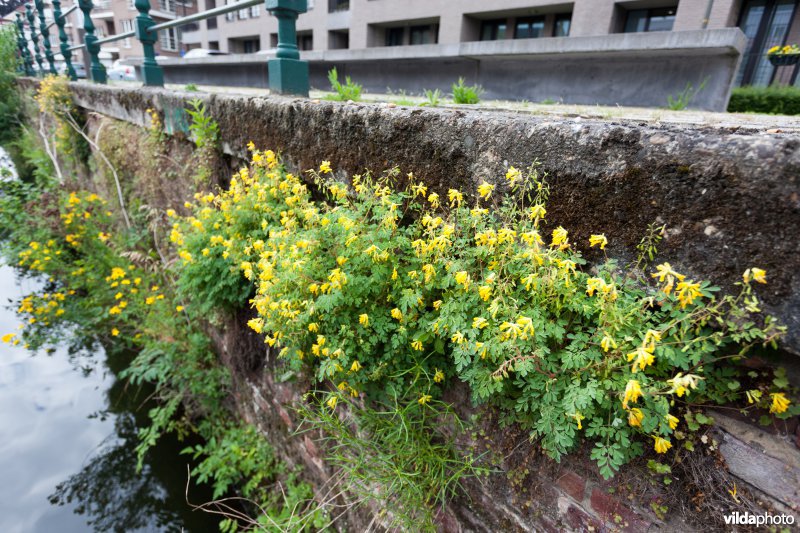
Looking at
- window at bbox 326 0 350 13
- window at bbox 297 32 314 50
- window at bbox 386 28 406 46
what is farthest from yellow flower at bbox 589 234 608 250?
window at bbox 297 32 314 50

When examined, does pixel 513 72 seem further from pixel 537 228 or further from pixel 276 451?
pixel 276 451

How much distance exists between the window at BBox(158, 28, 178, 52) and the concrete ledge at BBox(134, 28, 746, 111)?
113ft

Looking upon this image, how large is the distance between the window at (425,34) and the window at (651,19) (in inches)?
300

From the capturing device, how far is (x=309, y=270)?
182cm

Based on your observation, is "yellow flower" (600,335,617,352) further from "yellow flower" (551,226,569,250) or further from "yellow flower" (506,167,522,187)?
"yellow flower" (506,167,522,187)

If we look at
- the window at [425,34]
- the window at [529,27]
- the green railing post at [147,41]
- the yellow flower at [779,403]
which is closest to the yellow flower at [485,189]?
the yellow flower at [779,403]

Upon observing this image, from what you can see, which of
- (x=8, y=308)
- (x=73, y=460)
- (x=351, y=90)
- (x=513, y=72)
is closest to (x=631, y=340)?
(x=351, y=90)

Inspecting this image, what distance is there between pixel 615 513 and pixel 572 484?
0.15 meters

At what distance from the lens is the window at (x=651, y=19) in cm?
1238

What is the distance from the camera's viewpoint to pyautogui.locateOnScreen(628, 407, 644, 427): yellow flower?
114 centimetres

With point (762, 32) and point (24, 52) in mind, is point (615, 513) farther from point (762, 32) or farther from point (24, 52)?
point (24, 52)

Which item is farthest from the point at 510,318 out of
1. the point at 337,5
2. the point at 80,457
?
the point at 337,5

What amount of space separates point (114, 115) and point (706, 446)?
663cm
